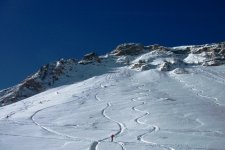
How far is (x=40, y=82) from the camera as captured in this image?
225 feet

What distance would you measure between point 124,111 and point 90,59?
182 feet

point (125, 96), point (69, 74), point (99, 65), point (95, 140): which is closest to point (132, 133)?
point (95, 140)

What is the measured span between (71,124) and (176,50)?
7027 cm

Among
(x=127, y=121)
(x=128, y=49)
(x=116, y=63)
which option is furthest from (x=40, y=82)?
(x=127, y=121)

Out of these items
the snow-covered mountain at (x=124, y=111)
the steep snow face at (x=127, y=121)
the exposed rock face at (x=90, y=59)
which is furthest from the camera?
the exposed rock face at (x=90, y=59)

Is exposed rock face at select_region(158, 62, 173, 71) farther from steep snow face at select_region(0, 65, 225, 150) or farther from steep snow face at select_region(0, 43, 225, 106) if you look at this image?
steep snow face at select_region(0, 65, 225, 150)

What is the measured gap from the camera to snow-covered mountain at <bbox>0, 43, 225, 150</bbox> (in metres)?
18.6

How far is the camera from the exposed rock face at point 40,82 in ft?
208

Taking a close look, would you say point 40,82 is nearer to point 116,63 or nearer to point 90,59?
point 90,59

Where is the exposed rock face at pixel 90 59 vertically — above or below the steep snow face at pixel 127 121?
above

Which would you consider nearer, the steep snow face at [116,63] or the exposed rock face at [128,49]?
the steep snow face at [116,63]

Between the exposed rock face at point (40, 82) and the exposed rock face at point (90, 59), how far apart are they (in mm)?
→ 3099

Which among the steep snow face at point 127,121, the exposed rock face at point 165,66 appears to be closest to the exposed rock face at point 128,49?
the exposed rock face at point 165,66

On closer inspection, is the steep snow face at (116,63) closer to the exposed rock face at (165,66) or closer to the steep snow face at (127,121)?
the exposed rock face at (165,66)
